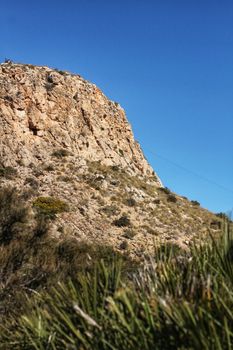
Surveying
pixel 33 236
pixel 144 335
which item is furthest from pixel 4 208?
pixel 144 335

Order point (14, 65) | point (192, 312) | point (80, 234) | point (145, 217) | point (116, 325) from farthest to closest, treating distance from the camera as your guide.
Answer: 1. point (14, 65)
2. point (145, 217)
3. point (80, 234)
4. point (116, 325)
5. point (192, 312)

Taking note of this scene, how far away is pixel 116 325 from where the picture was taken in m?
3.33

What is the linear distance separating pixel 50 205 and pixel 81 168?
Result: 8567mm

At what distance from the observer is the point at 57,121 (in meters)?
47.3

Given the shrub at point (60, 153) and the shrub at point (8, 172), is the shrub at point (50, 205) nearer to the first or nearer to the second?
the shrub at point (8, 172)

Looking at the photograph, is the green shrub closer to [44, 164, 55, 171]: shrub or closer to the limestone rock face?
[44, 164, 55, 171]: shrub

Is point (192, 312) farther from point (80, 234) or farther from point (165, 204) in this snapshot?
point (165, 204)

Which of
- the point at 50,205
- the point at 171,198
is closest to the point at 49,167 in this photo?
the point at 50,205

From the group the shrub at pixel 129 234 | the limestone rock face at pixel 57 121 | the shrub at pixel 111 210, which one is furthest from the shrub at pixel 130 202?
the limestone rock face at pixel 57 121

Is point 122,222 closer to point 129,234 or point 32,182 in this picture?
point 129,234

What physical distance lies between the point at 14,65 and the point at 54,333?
4954 cm

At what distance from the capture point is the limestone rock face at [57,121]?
1742 inches

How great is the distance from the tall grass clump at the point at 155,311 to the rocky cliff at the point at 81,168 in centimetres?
3062

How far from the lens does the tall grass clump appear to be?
3070mm
